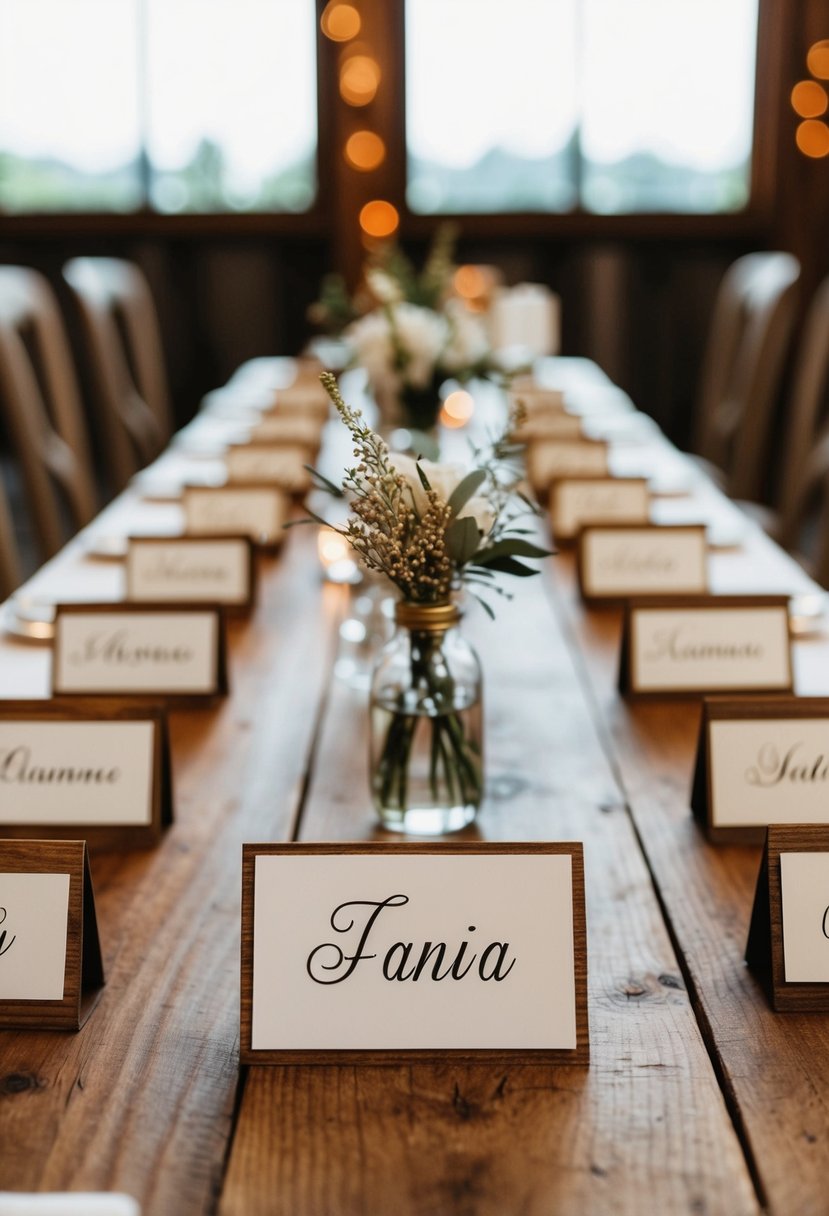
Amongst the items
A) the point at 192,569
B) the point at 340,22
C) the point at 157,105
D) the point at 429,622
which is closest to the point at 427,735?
the point at 429,622

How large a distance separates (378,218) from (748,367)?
2.43 metres

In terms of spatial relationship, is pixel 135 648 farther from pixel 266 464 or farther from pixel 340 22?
pixel 340 22

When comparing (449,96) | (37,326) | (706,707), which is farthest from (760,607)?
(449,96)

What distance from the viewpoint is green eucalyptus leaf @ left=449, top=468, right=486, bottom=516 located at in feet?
3.18

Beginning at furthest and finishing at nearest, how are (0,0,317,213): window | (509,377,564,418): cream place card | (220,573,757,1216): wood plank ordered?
(0,0,317,213): window
(509,377,564,418): cream place card
(220,573,757,1216): wood plank

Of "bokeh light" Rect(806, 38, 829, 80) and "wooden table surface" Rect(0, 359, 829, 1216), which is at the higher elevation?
"bokeh light" Rect(806, 38, 829, 80)

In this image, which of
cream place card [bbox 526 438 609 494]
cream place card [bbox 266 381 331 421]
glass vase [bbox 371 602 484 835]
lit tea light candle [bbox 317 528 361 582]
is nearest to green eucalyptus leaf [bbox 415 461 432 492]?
glass vase [bbox 371 602 484 835]

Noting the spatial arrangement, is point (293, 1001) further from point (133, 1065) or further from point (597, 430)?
point (597, 430)

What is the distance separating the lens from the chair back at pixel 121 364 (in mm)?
3369

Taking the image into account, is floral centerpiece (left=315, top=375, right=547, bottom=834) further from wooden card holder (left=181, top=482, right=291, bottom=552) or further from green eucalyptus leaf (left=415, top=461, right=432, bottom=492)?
wooden card holder (left=181, top=482, right=291, bottom=552)

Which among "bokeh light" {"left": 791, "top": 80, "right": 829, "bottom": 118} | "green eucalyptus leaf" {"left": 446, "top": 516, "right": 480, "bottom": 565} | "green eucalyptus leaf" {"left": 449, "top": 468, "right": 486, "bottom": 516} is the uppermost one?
"bokeh light" {"left": 791, "top": 80, "right": 829, "bottom": 118}

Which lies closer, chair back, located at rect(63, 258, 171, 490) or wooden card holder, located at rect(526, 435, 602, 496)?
wooden card holder, located at rect(526, 435, 602, 496)

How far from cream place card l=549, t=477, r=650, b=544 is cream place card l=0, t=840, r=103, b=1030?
1259 mm

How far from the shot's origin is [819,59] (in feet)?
16.9
